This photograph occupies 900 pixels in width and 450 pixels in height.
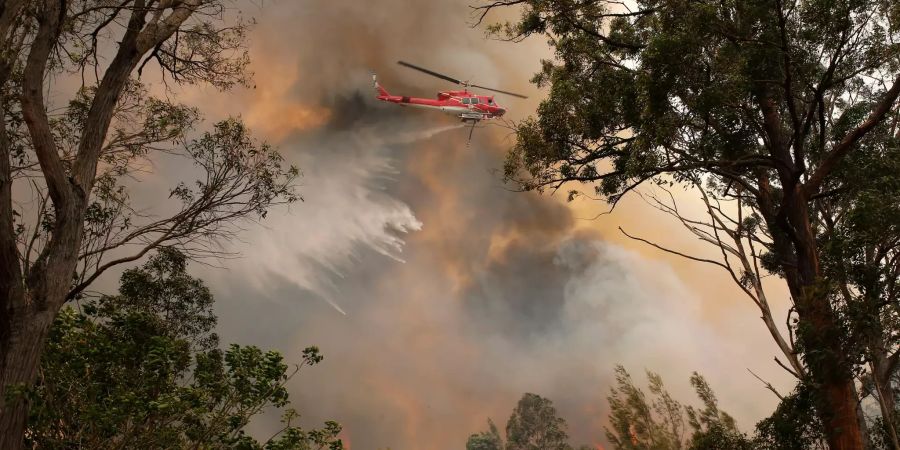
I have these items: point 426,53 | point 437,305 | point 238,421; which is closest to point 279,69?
point 426,53

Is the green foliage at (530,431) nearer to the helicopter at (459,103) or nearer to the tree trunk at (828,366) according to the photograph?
the helicopter at (459,103)

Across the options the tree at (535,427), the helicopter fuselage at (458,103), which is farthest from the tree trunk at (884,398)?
the helicopter fuselage at (458,103)

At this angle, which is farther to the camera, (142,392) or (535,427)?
(535,427)

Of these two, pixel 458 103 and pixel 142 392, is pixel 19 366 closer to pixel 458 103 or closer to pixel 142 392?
pixel 142 392

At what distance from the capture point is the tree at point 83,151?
413cm

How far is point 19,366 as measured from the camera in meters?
4.11

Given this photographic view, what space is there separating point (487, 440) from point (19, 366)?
1990 centimetres

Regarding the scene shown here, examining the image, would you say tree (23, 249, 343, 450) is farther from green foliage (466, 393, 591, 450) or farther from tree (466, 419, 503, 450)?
green foliage (466, 393, 591, 450)

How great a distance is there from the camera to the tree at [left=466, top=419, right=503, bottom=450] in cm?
2166

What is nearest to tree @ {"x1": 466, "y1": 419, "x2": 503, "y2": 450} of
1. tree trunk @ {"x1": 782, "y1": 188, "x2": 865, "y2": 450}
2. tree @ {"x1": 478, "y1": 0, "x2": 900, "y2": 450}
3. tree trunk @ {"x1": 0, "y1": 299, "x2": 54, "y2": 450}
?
tree @ {"x1": 478, "y1": 0, "x2": 900, "y2": 450}

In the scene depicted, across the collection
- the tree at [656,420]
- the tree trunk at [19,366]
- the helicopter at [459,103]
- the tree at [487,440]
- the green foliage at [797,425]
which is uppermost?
the helicopter at [459,103]

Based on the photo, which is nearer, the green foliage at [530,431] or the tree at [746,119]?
the tree at [746,119]

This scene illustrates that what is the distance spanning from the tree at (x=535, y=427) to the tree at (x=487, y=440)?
1.28ft

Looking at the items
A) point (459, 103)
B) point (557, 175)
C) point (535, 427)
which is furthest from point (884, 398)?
point (459, 103)
